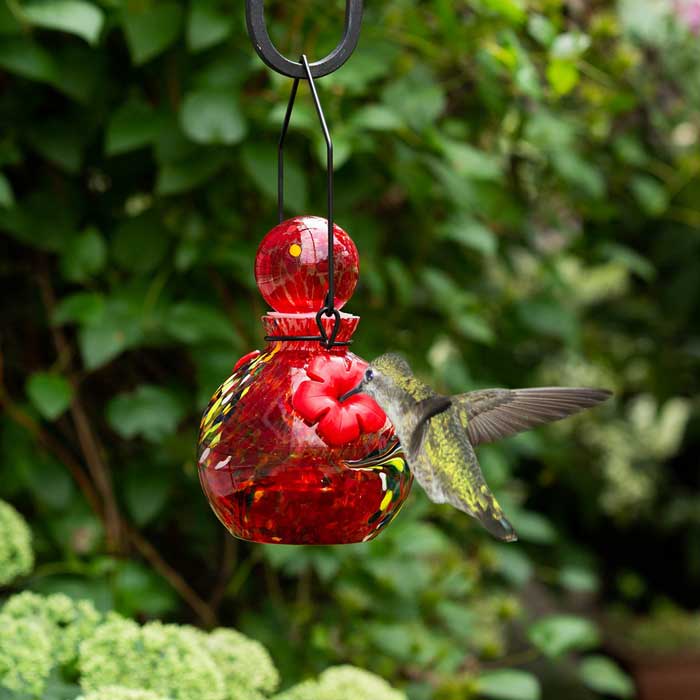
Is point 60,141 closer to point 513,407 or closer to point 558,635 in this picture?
point 513,407

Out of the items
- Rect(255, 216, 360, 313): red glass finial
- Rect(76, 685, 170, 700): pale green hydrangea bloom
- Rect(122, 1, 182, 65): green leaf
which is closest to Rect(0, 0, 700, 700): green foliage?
Rect(122, 1, 182, 65): green leaf

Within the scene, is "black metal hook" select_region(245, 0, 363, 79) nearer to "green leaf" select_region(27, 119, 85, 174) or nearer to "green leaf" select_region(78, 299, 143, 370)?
"green leaf" select_region(78, 299, 143, 370)

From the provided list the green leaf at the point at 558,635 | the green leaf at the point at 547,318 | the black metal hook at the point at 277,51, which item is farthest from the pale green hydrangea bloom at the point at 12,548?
the green leaf at the point at 547,318

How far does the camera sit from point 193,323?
1.71 metres

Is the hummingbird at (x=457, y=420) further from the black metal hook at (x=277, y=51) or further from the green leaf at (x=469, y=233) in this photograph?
the green leaf at (x=469, y=233)

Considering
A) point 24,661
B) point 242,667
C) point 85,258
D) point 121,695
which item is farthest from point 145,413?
point 121,695

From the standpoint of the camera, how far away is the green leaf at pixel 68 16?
1.53m

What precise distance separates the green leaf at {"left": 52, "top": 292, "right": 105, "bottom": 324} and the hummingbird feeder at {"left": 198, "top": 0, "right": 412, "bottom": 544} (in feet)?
2.34

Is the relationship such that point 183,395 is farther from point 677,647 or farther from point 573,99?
point 677,647

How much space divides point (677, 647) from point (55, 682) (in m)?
3.36

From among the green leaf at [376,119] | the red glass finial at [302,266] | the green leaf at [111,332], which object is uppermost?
the green leaf at [376,119]

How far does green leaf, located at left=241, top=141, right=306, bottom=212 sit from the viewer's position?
1.70 meters

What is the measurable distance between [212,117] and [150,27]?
7.1 inches

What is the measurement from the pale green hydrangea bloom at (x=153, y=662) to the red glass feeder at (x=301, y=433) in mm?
252
